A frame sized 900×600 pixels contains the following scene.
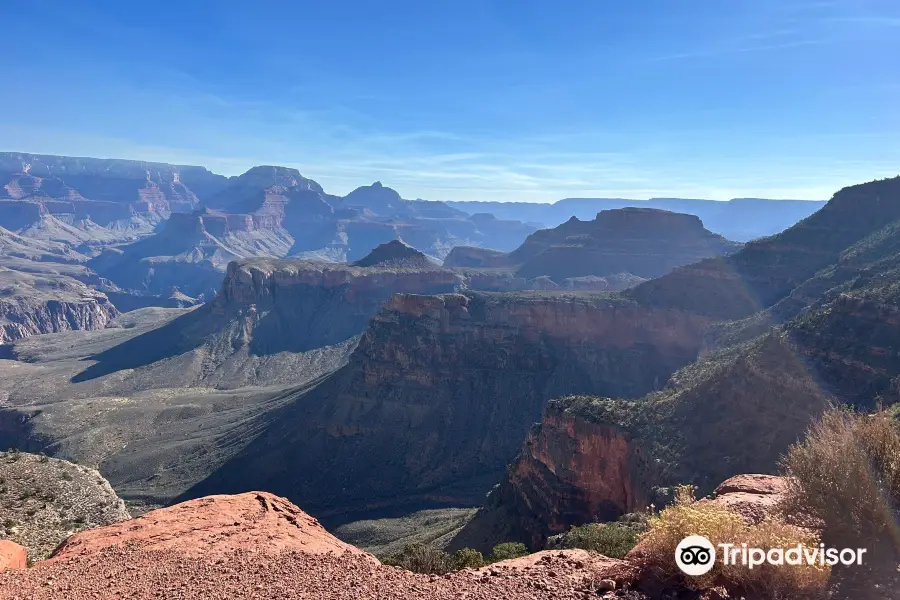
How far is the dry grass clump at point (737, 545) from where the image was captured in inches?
433

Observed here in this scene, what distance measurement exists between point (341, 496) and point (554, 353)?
39573mm

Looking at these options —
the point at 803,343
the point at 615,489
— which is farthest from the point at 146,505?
the point at 803,343

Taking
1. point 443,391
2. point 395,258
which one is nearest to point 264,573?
point 443,391

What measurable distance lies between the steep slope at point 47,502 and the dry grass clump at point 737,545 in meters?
29.1

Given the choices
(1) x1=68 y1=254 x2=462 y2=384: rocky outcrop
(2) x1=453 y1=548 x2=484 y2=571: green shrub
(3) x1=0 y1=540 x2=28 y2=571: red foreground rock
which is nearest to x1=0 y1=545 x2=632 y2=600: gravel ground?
(3) x1=0 y1=540 x2=28 y2=571: red foreground rock

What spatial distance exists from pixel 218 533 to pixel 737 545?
49.1 ft

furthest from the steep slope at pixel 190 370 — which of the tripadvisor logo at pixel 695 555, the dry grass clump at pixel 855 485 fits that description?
the dry grass clump at pixel 855 485

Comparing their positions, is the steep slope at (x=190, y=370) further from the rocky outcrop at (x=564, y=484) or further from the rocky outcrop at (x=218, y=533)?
the rocky outcrop at (x=218, y=533)

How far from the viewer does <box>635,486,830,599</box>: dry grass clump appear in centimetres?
1101

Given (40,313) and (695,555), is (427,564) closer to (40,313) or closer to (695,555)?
(695,555)

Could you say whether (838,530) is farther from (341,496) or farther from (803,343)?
(341,496)

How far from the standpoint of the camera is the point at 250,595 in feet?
43.3

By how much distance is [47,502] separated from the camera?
35281 mm

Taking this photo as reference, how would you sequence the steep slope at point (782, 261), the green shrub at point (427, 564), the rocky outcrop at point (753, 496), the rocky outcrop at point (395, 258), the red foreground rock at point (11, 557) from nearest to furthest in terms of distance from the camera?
the rocky outcrop at point (753, 496) < the red foreground rock at point (11, 557) < the green shrub at point (427, 564) < the steep slope at point (782, 261) < the rocky outcrop at point (395, 258)
